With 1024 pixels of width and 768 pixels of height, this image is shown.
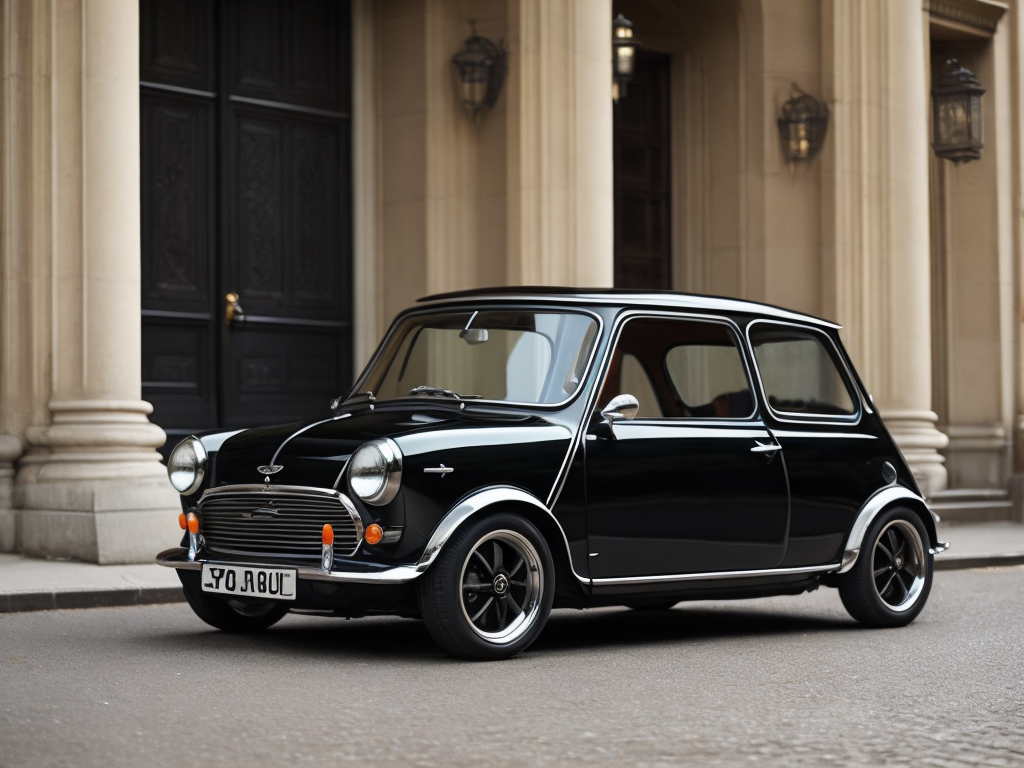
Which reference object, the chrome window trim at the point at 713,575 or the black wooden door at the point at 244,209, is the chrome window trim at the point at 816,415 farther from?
the black wooden door at the point at 244,209

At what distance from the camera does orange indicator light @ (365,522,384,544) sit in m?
6.92

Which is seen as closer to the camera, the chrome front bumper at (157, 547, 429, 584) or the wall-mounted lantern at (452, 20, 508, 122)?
the chrome front bumper at (157, 547, 429, 584)

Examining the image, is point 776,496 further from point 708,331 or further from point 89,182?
point 89,182

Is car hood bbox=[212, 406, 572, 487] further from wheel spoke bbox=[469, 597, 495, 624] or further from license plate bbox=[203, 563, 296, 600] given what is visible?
wheel spoke bbox=[469, 597, 495, 624]

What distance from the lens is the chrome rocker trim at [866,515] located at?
8.78 meters

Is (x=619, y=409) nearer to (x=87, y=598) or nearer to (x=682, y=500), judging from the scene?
(x=682, y=500)

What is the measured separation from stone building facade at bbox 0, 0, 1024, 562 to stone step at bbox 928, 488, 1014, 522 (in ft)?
0.19

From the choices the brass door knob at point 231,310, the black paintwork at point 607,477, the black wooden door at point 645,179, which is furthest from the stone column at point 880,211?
the black paintwork at point 607,477

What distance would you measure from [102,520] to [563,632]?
407cm

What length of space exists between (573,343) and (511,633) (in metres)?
1.47

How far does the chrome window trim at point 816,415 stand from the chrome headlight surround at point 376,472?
2434 mm

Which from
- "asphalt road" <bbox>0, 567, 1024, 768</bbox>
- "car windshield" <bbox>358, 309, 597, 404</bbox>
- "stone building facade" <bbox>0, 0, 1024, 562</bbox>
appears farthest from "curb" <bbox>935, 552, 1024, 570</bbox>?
"car windshield" <bbox>358, 309, 597, 404</bbox>

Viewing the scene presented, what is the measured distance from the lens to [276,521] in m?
7.28

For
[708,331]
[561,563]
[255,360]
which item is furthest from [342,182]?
[561,563]
